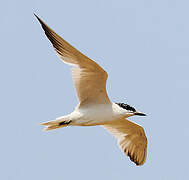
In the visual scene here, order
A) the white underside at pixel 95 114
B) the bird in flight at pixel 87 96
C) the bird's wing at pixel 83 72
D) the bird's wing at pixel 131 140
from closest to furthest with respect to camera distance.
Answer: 1. the bird's wing at pixel 83 72
2. the bird in flight at pixel 87 96
3. the white underside at pixel 95 114
4. the bird's wing at pixel 131 140

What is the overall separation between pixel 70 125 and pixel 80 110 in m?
0.38

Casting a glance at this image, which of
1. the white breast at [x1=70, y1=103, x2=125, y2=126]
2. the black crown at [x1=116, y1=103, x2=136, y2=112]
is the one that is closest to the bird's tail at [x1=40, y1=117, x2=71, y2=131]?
the white breast at [x1=70, y1=103, x2=125, y2=126]

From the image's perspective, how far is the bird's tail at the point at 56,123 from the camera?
9148 mm

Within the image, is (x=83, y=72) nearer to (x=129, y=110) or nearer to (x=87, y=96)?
(x=87, y=96)

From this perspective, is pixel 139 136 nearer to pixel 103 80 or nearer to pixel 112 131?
pixel 112 131

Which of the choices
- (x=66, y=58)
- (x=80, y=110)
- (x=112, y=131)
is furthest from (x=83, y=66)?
(x=112, y=131)

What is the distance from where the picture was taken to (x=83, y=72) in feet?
29.2

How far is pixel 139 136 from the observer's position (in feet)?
35.6

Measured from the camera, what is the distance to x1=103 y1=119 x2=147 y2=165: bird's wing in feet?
35.4

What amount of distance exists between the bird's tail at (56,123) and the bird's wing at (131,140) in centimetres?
188

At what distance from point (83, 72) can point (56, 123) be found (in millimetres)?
1112

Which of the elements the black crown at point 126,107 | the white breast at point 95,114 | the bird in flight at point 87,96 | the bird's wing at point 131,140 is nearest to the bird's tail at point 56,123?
the bird in flight at point 87,96

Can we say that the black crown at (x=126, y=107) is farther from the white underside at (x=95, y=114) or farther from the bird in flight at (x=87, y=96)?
the white underside at (x=95, y=114)

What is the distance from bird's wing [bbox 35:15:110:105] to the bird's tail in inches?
22.1
